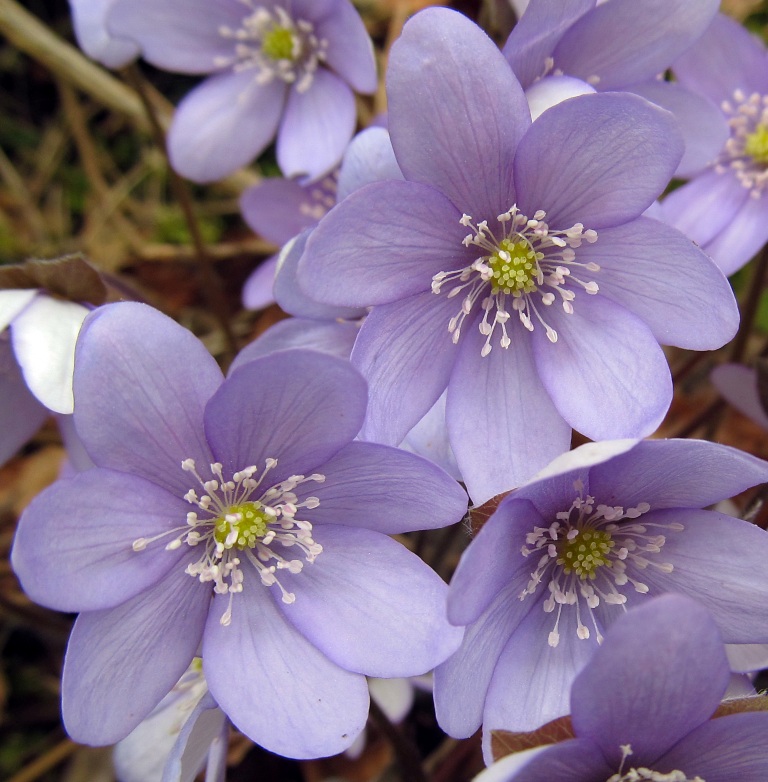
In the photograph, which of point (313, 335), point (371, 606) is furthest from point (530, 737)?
point (313, 335)

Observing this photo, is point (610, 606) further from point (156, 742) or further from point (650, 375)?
point (156, 742)

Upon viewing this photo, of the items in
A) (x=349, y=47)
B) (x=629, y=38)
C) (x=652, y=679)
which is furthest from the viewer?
(x=349, y=47)

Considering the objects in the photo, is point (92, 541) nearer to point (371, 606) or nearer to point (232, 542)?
point (232, 542)

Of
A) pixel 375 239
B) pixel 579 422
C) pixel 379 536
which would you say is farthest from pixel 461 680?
pixel 375 239

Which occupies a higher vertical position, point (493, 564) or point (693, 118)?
point (693, 118)

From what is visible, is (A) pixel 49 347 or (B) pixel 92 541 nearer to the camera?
(B) pixel 92 541

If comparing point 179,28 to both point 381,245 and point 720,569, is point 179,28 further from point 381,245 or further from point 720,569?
point 720,569

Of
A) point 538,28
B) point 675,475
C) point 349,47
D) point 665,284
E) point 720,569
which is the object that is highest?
point 538,28

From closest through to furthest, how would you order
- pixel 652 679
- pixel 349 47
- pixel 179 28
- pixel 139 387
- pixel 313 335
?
pixel 652 679
pixel 139 387
pixel 313 335
pixel 349 47
pixel 179 28
